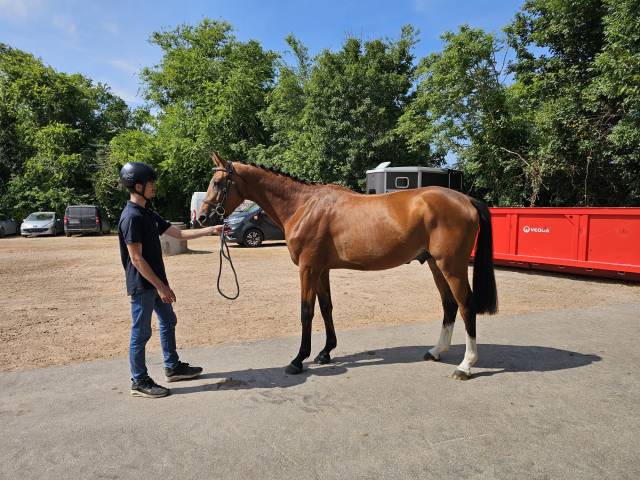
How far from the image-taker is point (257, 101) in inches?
1148

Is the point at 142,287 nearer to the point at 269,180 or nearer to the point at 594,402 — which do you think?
the point at 269,180

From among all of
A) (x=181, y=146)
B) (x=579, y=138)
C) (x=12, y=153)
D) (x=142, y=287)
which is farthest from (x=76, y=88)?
(x=142, y=287)

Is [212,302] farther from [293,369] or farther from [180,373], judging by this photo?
[293,369]

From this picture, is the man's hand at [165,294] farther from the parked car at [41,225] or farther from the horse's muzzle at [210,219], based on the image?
the parked car at [41,225]

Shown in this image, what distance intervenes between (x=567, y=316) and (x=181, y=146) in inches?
1094

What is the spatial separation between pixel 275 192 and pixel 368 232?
3.56ft

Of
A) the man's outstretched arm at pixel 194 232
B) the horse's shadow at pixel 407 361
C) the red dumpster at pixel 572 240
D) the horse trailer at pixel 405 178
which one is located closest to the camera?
the horse's shadow at pixel 407 361

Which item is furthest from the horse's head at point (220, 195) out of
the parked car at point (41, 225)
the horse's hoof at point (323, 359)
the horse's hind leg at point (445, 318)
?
the parked car at point (41, 225)

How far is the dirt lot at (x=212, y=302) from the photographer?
16.9 feet

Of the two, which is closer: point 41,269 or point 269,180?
point 269,180

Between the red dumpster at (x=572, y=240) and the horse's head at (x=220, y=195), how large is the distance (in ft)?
25.7

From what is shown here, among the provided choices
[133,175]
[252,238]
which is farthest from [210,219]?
[252,238]

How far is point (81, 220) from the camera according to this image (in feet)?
82.3

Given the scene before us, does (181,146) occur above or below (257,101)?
below
